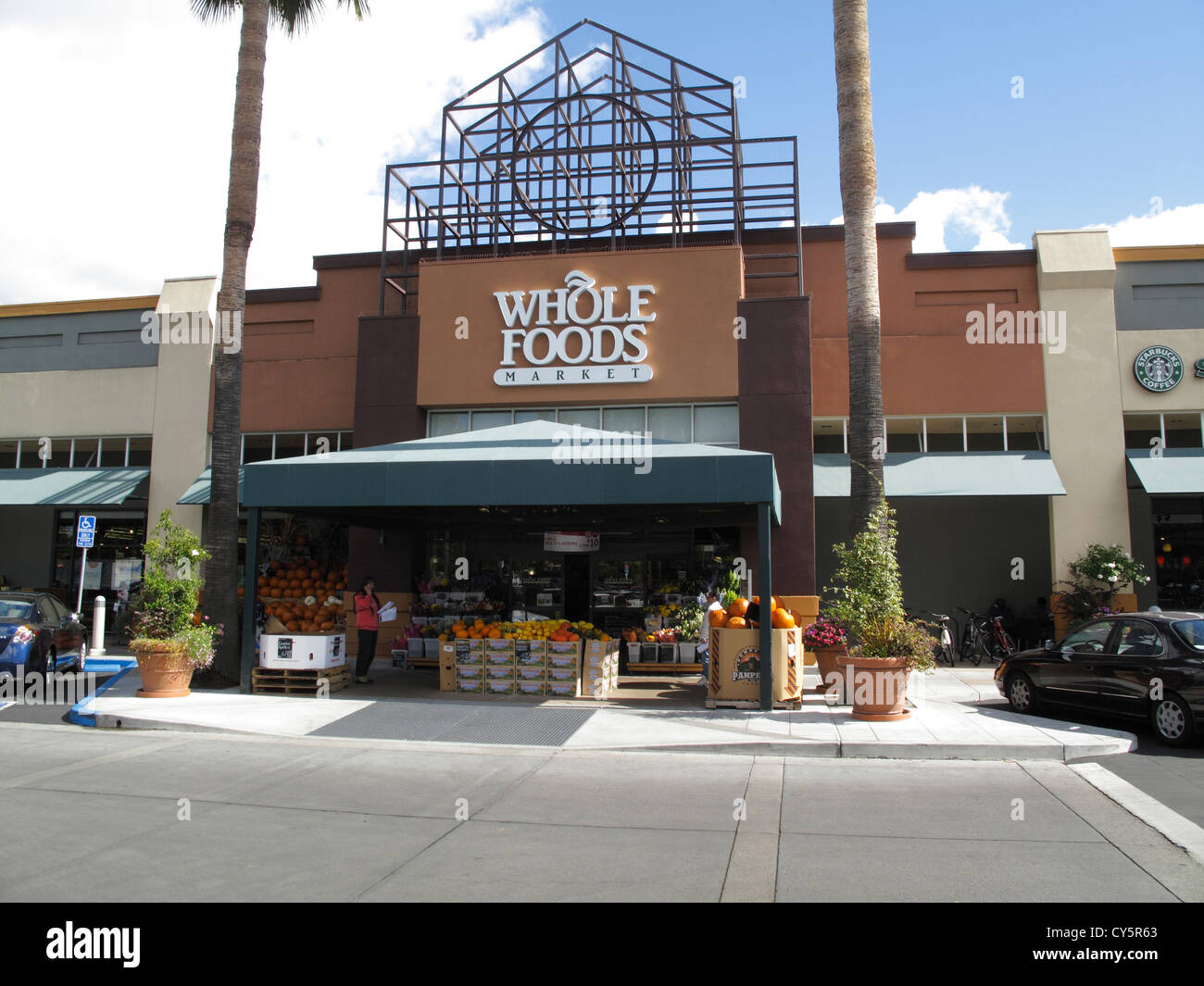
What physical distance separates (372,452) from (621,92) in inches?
443

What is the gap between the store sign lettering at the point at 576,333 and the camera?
1822 cm

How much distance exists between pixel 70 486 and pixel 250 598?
37.0 feet

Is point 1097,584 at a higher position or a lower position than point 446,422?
lower

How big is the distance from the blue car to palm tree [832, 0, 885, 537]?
12.6 metres

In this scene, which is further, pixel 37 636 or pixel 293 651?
pixel 37 636

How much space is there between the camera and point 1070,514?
→ 18.3 meters

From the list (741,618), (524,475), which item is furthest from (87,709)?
(741,618)

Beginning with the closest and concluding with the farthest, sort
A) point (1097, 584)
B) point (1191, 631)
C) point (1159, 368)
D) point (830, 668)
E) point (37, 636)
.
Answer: point (1191, 631), point (37, 636), point (830, 668), point (1097, 584), point (1159, 368)

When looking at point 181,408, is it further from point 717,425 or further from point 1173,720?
point 1173,720

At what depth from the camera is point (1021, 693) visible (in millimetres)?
12422

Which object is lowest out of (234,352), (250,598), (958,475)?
(250,598)

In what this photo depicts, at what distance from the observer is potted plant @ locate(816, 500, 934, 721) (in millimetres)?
11359

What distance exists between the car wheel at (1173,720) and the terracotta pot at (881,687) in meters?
2.79
